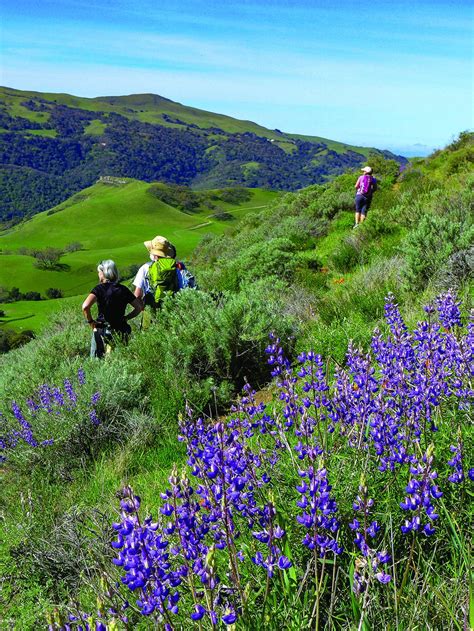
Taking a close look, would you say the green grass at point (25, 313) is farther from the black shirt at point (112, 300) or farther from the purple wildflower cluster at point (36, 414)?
the purple wildflower cluster at point (36, 414)

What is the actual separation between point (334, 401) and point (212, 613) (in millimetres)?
1457

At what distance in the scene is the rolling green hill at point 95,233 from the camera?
108312 mm

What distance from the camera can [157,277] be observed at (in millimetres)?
7020

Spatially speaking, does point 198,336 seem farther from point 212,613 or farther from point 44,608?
point 212,613

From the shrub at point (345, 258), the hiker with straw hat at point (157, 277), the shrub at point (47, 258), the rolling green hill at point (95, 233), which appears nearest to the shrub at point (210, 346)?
the hiker with straw hat at point (157, 277)

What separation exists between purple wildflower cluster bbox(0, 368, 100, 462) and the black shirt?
4.61ft

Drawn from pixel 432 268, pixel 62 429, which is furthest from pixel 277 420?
pixel 432 268

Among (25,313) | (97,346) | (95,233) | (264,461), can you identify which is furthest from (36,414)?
(95,233)

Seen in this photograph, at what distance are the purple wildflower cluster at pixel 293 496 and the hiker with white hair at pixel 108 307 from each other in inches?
143

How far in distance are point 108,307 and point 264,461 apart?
454 cm

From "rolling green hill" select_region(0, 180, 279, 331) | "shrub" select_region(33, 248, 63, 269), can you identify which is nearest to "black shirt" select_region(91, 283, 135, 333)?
"rolling green hill" select_region(0, 180, 279, 331)

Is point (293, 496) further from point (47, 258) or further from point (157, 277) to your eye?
point (47, 258)

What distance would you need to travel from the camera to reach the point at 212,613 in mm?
1501

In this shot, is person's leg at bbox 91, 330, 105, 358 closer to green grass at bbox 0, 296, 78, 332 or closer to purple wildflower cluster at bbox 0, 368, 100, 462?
purple wildflower cluster at bbox 0, 368, 100, 462
